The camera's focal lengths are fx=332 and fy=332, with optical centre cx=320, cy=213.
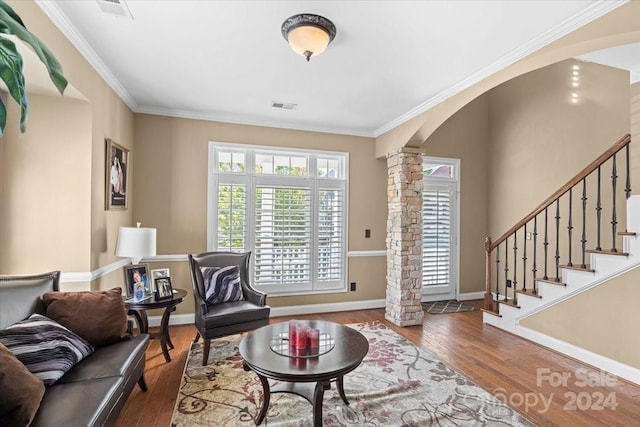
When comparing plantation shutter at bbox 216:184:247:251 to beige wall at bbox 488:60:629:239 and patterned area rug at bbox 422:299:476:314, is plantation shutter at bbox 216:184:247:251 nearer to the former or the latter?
patterned area rug at bbox 422:299:476:314

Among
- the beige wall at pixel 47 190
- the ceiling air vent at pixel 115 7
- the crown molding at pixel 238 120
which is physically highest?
the ceiling air vent at pixel 115 7

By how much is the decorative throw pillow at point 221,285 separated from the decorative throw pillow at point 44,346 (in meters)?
1.43

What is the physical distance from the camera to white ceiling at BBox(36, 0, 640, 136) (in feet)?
6.98

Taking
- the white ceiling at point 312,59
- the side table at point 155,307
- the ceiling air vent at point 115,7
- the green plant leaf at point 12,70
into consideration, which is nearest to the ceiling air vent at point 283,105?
the white ceiling at point 312,59

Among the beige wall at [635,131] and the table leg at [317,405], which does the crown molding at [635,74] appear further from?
the table leg at [317,405]

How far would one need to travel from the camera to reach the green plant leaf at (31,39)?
0.92 meters

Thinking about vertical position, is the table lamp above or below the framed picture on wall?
below

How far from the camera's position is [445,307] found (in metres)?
5.12

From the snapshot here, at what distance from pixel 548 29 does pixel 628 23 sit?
451 millimetres

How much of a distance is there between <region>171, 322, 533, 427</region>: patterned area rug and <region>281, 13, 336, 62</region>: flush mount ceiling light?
2.54 metres

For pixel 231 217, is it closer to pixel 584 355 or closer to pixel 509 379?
pixel 509 379

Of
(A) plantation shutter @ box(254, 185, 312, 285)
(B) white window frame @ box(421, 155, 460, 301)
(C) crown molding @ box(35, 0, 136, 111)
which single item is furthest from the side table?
(B) white window frame @ box(421, 155, 460, 301)

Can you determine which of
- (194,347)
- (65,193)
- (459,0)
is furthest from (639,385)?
(65,193)

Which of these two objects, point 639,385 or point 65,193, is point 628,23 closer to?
point 639,385
